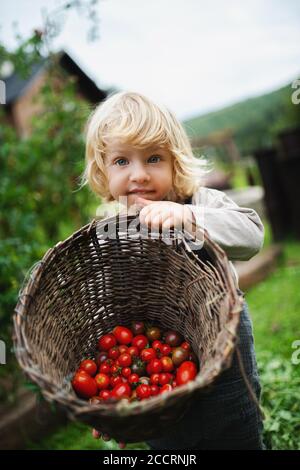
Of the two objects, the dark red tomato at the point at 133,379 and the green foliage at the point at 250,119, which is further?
the green foliage at the point at 250,119

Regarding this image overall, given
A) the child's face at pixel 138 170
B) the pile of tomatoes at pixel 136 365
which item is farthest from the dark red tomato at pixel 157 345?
the child's face at pixel 138 170

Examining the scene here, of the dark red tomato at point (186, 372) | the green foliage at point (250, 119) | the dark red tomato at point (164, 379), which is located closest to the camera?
the dark red tomato at point (186, 372)

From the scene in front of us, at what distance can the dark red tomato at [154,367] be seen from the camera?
4.50 feet

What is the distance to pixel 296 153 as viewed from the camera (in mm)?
4656

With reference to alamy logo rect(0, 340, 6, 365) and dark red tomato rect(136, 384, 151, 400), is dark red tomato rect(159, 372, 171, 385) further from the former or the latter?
alamy logo rect(0, 340, 6, 365)

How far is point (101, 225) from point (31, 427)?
1.70m

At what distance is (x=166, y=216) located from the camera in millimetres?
1236

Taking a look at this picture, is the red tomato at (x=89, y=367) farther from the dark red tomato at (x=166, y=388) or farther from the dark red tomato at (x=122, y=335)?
the dark red tomato at (x=166, y=388)

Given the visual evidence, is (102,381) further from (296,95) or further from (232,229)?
(296,95)

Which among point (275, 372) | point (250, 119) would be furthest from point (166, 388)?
point (250, 119)

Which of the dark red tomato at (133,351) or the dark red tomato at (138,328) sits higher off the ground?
the dark red tomato at (138,328)

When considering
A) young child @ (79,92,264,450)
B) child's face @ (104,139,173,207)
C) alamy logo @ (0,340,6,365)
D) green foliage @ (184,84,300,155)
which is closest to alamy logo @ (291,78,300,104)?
young child @ (79,92,264,450)

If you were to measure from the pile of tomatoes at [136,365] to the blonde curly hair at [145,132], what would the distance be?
1.87 ft

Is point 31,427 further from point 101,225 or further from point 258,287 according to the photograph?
point 258,287
